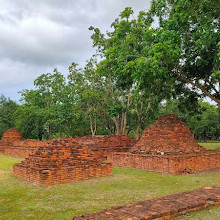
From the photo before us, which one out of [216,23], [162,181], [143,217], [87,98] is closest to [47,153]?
[162,181]

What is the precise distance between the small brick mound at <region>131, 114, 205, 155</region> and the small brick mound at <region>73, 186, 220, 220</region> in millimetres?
5581

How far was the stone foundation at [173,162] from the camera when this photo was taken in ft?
28.4

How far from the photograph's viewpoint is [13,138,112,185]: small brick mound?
22.2 ft

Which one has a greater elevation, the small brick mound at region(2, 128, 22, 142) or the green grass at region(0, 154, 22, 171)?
the small brick mound at region(2, 128, 22, 142)

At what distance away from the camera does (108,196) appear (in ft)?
17.4

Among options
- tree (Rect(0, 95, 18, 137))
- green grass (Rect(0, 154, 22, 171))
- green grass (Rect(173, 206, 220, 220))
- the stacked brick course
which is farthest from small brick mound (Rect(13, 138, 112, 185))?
tree (Rect(0, 95, 18, 137))

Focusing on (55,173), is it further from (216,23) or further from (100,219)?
(216,23)

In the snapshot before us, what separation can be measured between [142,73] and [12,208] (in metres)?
7.34

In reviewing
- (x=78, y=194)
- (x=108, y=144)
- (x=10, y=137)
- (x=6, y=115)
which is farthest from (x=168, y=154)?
(x=6, y=115)

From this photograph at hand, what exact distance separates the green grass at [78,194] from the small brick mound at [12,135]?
1635 cm

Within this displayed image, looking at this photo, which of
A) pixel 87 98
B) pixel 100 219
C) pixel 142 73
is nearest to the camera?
pixel 100 219

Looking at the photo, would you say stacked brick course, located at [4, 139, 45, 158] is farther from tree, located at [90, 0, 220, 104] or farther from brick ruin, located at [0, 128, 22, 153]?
tree, located at [90, 0, 220, 104]

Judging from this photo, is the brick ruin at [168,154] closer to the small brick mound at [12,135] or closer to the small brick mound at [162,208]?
the small brick mound at [162,208]

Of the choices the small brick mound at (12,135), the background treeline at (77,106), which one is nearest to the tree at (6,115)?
the background treeline at (77,106)
